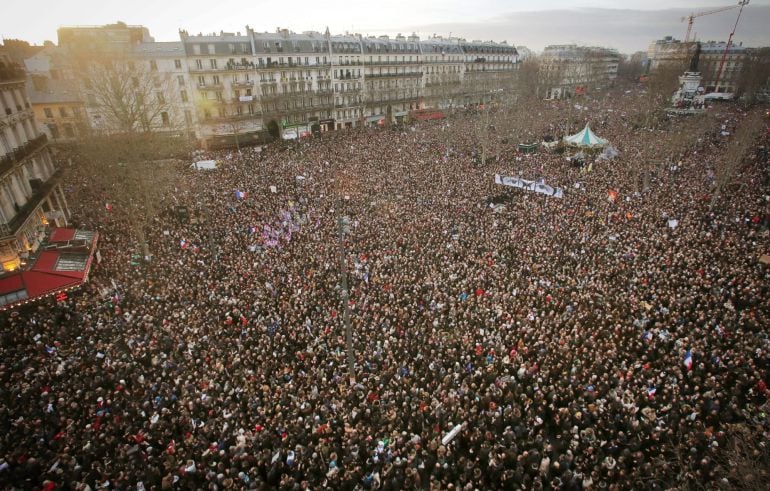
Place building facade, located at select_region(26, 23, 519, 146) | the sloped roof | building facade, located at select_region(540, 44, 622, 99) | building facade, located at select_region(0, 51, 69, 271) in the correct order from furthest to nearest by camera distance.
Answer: building facade, located at select_region(540, 44, 622, 99), the sloped roof, building facade, located at select_region(26, 23, 519, 146), building facade, located at select_region(0, 51, 69, 271)

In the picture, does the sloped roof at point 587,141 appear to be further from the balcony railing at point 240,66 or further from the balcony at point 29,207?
the balcony at point 29,207

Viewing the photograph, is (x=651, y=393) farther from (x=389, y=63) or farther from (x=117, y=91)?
(x=389, y=63)

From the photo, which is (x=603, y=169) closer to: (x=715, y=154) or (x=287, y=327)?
(x=715, y=154)

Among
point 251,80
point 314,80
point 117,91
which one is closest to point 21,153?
point 117,91

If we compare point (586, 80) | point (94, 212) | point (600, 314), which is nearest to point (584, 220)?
point (600, 314)

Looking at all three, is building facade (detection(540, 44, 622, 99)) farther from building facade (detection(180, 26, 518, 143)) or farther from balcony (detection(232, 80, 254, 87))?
balcony (detection(232, 80, 254, 87))

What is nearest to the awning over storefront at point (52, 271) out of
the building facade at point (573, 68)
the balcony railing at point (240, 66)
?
the balcony railing at point (240, 66)

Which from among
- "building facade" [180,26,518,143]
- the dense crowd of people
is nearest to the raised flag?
the dense crowd of people
